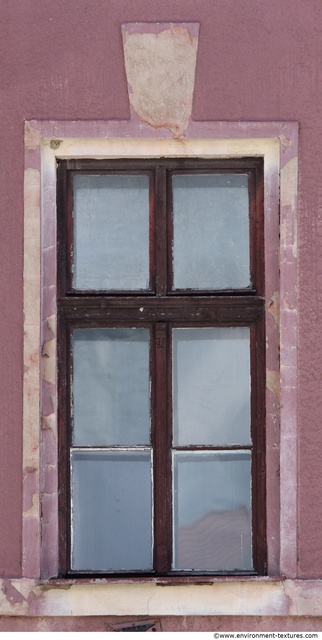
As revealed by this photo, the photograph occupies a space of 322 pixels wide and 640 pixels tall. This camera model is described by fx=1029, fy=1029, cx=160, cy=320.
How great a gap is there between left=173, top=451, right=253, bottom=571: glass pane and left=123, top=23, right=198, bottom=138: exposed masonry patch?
127cm

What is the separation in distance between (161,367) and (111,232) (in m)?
0.57

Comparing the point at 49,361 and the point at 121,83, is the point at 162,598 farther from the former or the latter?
the point at 121,83

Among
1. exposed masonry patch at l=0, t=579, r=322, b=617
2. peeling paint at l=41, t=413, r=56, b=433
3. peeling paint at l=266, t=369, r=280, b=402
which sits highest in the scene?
peeling paint at l=266, t=369, r=280, b=402

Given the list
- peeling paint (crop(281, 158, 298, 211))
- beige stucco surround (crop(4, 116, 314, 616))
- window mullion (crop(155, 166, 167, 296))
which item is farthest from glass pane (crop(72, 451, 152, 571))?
peeling paint (crop(281, 158, 298, 211))

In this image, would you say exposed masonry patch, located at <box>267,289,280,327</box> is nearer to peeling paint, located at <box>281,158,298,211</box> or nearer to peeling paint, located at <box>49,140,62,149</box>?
peeling paint, located at <box>281,158,298,211</box>

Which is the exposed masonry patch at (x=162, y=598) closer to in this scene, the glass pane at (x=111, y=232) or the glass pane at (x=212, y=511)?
the glass pane at (x=212, y=511)

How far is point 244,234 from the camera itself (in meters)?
4.02

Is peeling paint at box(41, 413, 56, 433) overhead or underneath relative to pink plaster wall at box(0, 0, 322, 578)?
underneath

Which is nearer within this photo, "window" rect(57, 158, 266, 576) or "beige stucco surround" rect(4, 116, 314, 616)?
"beige stucco surround" rect(4, 116, 314, 616)

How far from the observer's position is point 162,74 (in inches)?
156

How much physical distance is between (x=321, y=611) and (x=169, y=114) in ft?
6.42

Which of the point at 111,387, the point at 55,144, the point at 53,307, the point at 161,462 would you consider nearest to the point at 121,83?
the point at 55,144

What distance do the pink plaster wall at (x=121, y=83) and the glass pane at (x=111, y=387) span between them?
25 cm

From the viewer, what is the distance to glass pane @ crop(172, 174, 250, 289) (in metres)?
4.01
